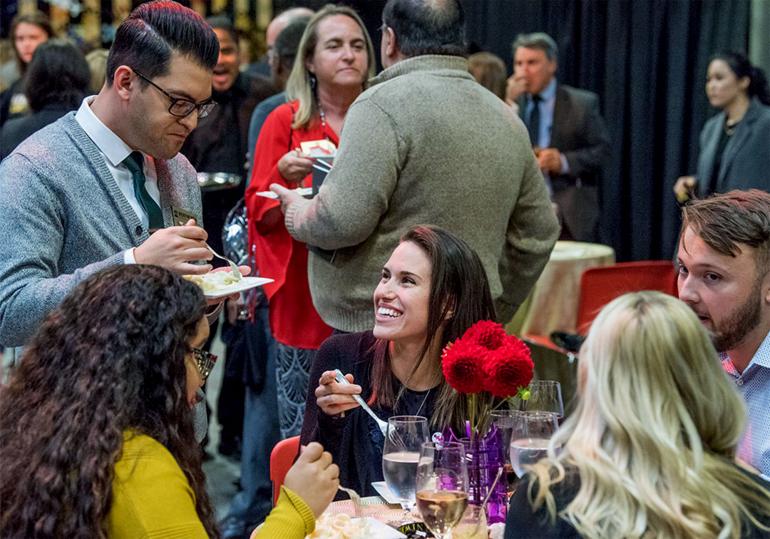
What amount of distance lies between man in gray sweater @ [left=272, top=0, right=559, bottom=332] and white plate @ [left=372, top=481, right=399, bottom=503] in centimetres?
92

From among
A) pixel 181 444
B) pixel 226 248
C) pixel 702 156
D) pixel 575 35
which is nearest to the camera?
pixel 181 444

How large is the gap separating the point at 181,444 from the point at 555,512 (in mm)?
630

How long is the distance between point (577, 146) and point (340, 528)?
5.08 m

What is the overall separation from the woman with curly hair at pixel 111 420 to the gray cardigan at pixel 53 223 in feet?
1.30

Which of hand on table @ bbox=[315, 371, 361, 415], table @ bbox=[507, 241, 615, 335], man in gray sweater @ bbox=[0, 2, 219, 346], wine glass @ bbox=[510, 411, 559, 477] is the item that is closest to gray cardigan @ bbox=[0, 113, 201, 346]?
man in gray sweater @ bbox=[0, 2, 219, 346]

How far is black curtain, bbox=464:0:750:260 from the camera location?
8008 millimetres

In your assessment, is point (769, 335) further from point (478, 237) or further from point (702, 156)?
point (702, 156)

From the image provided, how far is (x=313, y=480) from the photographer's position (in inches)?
80.6

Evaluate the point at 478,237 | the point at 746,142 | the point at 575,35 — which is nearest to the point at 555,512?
the point at 478,237

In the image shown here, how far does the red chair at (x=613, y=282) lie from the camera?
17.1 ft

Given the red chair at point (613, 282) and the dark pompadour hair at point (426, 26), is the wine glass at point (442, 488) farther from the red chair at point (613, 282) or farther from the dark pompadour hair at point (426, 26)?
the red chair at point (613, 282)

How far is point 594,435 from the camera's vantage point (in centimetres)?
171

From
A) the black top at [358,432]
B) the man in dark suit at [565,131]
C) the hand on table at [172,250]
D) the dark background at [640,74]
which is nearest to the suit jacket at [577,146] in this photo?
the man in dark suit at [565,131]

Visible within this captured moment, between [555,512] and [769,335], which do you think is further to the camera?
[769,335]
